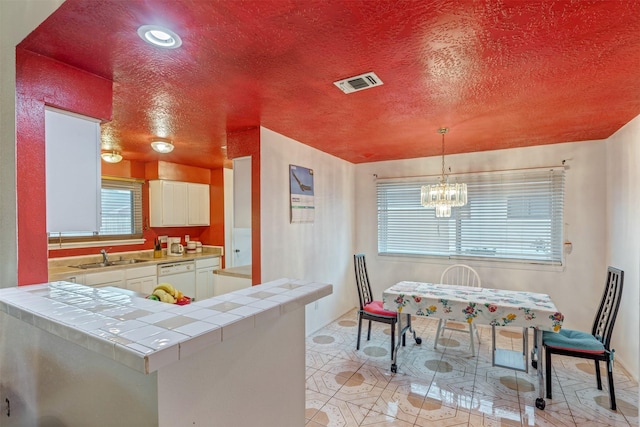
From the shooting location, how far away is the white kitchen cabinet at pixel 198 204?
5.01m

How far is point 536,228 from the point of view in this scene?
12.2 ft

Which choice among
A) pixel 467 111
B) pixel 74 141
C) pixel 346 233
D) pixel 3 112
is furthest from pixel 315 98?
pixel 346 233

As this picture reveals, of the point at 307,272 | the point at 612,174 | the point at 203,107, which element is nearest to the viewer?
the point at 203,107

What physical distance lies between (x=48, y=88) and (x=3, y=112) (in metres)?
0.23

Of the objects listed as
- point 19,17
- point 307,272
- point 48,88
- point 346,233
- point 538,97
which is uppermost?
point 19,17

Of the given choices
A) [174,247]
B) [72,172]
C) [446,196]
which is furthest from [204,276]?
[446,196]

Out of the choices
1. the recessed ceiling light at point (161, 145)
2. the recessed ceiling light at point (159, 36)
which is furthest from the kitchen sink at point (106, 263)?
the recessed ceiling light at point (159, 36)

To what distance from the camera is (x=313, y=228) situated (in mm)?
3820

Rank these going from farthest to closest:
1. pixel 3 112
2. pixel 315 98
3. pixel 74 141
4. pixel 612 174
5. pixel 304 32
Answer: pixel 612 174, pixel 315 98, pixel 74 141, pixel 3 112, pixel 304 32

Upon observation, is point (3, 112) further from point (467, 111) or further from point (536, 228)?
point (536, 228)

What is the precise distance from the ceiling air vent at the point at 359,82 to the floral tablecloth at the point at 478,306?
183 cm

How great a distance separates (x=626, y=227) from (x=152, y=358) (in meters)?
3.85

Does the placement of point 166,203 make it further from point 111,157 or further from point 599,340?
point 599,340

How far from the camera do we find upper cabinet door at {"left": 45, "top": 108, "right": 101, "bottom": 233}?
1587 mm
